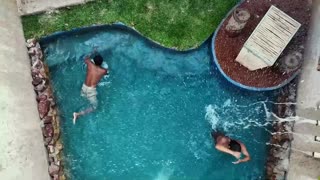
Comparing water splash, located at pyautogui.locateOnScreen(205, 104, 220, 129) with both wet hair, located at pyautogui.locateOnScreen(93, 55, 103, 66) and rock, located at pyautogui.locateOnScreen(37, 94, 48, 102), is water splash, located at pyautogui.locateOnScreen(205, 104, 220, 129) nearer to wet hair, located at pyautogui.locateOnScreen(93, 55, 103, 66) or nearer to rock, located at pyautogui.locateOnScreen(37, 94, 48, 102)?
wet hair, located at pyautogui.locateOnScreen(93, 55, 103, 66)

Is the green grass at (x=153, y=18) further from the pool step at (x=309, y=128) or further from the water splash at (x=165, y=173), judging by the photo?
the pool step at (x=309, y=128)

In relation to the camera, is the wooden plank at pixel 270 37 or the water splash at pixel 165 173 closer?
the wooden plank at pixel 270 37

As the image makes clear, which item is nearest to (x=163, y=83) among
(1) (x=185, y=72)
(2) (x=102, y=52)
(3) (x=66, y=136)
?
(1) (x=185, y=72)

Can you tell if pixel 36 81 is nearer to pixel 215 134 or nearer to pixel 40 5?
pixel 40 5

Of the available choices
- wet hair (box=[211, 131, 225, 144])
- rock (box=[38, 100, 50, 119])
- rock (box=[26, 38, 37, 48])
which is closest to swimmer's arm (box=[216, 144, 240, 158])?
wet hair (box=[211, 131, 225, 144])

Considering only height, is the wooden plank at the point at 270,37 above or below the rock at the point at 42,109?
above

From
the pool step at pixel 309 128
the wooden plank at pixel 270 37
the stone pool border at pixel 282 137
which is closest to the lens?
the wooden plank at pixel 270 37

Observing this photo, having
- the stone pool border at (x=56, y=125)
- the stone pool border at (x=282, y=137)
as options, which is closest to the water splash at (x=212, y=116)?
the stone pool border at (x=56, y=125)
